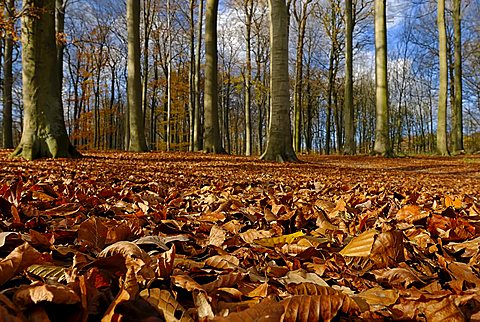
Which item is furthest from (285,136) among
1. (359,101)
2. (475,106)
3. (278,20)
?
Result: (359,101)

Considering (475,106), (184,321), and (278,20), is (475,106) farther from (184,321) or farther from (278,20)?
(184,321)

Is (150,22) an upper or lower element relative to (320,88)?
upper

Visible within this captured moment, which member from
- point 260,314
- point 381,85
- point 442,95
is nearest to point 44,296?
point 260,314

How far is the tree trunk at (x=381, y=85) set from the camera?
1437cm

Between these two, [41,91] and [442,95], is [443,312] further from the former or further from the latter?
[442,95]

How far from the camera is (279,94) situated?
9.61 metres

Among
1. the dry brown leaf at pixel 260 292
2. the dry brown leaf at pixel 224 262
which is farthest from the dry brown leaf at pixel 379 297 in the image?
the dry brown leaf at pixel 224 262

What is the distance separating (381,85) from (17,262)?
15.5 meters

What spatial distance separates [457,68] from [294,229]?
23949mm

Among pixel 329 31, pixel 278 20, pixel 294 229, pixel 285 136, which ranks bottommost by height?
pixel 294 229

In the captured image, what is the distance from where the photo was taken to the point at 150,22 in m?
26.9

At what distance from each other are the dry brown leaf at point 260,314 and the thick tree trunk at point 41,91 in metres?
7.67

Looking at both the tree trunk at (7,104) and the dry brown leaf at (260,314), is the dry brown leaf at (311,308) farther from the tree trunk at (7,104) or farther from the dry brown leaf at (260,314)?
the tree trunk at (7,104)

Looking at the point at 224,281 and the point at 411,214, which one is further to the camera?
the point at 411,214
